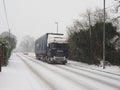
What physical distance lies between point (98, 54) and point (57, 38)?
6.28 metres

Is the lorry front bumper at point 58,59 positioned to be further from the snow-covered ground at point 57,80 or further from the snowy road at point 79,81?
the snowy road at point 79,81

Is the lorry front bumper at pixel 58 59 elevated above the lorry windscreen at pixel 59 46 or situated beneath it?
situated beneath

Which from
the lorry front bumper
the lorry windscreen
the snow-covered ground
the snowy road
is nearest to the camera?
the snow-covered ground

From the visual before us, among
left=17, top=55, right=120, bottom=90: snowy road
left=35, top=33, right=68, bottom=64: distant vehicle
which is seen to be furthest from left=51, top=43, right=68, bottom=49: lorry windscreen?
left=17, top=55, right=120, bottom=90: snowy road

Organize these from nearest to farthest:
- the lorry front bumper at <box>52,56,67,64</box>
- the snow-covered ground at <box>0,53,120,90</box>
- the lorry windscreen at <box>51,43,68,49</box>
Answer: the snow-covered ground at <box>0,53,120,90</box> < the lorry front bumper at <box>52,56,67,64</box> < the lorry windscreen at <box>51,43,68,49</box>

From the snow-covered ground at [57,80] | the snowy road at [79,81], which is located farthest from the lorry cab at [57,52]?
the snowy road at [79,81]

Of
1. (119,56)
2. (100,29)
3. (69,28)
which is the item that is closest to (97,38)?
(100,29)

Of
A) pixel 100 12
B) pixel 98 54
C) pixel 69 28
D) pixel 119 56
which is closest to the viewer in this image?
pixel 119 56

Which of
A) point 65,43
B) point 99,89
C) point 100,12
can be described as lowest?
point 99,89

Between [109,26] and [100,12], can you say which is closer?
[109,26]

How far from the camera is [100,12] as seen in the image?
54.9m

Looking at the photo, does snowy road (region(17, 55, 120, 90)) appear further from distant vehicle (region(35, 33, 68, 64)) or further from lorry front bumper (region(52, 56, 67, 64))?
distant vehicle (region(35, 33, 68, 64))

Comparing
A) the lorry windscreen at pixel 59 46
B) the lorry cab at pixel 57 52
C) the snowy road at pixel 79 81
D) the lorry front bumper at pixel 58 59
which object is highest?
the lorry windscreen at pixel 59 46

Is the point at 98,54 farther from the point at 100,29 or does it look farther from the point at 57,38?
the point at 57,38
